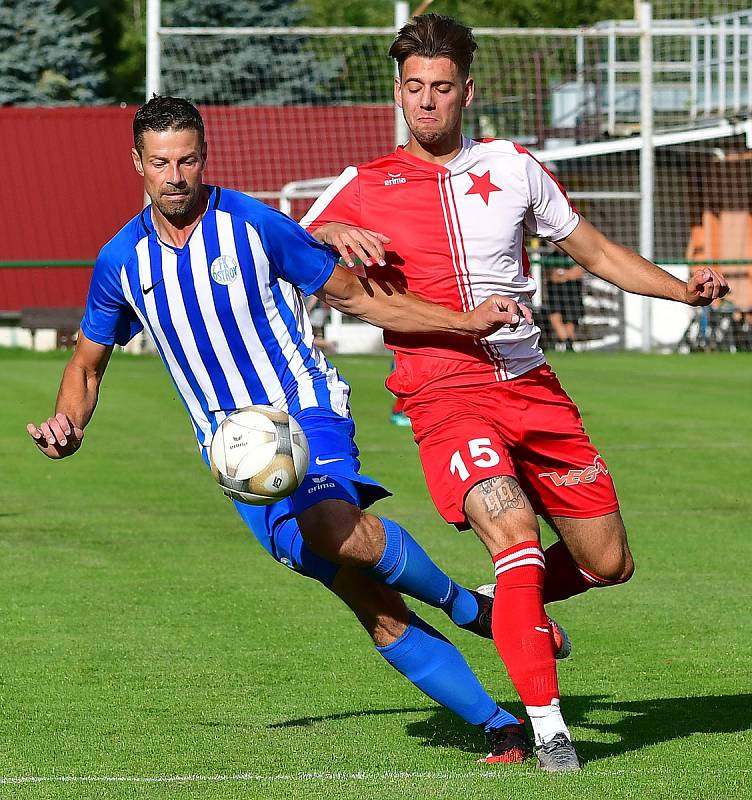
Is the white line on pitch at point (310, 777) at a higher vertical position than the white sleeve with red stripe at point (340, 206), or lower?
lower

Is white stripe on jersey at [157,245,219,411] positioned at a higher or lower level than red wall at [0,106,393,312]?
higher

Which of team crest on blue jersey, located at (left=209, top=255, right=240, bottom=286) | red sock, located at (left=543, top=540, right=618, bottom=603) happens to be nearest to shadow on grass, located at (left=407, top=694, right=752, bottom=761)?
red sock, located at (left=543, top=540, right=618, bottom=603)

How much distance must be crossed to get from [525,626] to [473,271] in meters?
1.34

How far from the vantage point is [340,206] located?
225 inches

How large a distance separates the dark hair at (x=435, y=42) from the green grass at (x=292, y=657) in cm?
231

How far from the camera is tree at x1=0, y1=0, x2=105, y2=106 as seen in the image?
140 feet

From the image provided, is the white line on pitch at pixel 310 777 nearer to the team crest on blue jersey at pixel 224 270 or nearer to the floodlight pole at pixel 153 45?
the team crest on blue jersey at pixel 224 270

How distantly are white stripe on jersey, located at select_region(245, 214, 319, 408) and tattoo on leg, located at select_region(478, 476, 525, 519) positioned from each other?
0.71 metres

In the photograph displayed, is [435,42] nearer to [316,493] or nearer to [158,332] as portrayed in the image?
[158,332]

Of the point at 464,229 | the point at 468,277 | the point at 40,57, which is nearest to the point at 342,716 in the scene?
the point at 468,277

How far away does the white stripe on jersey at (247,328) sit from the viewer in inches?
206

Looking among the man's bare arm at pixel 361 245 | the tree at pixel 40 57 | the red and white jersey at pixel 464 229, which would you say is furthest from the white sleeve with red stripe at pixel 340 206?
the tree at pixel 40 57

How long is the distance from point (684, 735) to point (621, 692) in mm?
737

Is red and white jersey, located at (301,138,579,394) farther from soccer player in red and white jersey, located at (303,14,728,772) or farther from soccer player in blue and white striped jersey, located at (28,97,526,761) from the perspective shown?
soccer player in blue and white striped jersey, located at (28,97,526,761)
